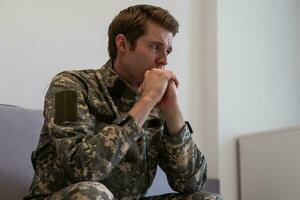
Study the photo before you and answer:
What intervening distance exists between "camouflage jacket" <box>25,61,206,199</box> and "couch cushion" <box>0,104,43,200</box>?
290 millimetres

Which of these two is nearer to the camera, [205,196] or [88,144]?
[88,144]

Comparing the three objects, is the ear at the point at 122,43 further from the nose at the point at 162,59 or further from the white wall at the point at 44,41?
the white wall at the point at 44,41

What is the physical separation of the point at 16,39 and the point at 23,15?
0.10m

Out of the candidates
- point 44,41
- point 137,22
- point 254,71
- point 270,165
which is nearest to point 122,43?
point 137,22

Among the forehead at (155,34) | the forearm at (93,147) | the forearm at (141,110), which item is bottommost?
the forearm at (93,147)

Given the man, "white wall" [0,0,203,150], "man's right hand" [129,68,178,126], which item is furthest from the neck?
"white wall" [0,0,203,150]

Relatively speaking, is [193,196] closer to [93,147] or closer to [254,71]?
[93,147]

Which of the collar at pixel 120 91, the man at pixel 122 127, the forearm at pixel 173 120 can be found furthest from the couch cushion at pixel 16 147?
the forearm at pixel 173 120

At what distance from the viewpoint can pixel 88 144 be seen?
94 cm

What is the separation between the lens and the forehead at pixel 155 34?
4.00 feet

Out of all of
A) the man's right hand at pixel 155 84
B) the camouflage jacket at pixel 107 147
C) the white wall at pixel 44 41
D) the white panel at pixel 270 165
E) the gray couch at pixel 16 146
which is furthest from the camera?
the white panel at pixel 270 165

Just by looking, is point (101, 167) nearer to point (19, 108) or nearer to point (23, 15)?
point (19, 108)

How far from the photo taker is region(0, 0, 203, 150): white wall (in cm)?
160

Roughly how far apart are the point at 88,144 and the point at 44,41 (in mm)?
851
